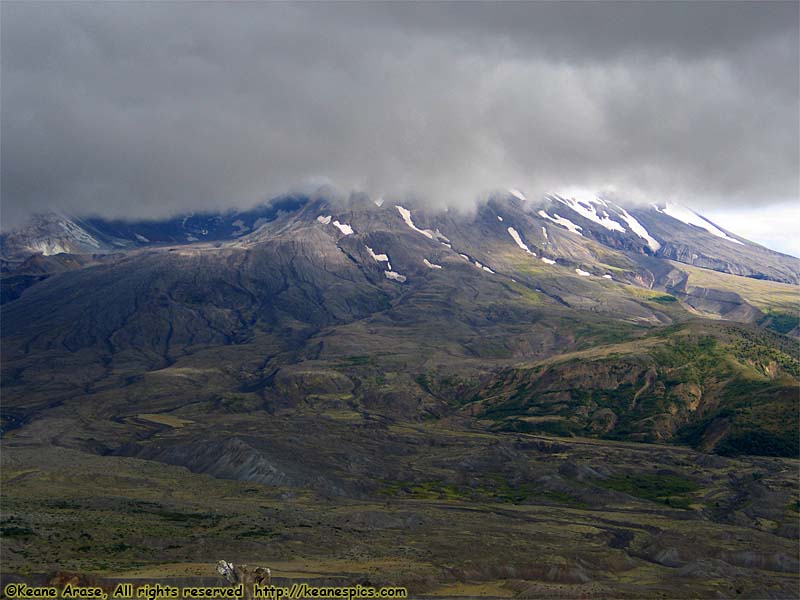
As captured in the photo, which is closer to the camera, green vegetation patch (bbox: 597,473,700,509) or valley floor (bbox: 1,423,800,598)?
valley floor (bbox: 1,423,800,598)

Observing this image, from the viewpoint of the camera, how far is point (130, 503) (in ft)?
447

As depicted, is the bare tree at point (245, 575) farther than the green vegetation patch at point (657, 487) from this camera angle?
No

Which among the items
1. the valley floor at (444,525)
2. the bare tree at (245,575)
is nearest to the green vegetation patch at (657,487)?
the valley floor at (444,525)

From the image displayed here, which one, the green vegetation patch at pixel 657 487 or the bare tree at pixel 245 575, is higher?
the bare tree at pixel 245 575

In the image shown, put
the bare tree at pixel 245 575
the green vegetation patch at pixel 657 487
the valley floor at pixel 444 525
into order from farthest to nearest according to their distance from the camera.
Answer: the green vegetation patch at pixel 657 487 < the valley floor at pixel 444 525 < the bare tree at pixel 245 575

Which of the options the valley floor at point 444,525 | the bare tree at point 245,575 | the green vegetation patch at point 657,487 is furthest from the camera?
the green vegetation patch at point 657,487

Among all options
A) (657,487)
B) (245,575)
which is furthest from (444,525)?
(245,575)

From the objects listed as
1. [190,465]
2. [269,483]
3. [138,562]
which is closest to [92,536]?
[138,562]

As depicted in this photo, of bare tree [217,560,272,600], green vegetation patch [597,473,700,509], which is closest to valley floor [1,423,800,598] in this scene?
green vegetation patch [597,473,700,509]

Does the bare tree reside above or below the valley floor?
above

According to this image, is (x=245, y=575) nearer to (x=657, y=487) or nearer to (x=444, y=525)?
(x=444, y=525)

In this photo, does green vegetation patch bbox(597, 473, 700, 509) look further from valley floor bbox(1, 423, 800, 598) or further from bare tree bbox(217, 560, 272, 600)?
bare tree bbox(217, 560, 272, 600)

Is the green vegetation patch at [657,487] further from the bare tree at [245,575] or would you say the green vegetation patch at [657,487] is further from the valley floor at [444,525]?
the bare tree at [245,575]

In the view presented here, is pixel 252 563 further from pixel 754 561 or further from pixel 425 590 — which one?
pixel 754 561
